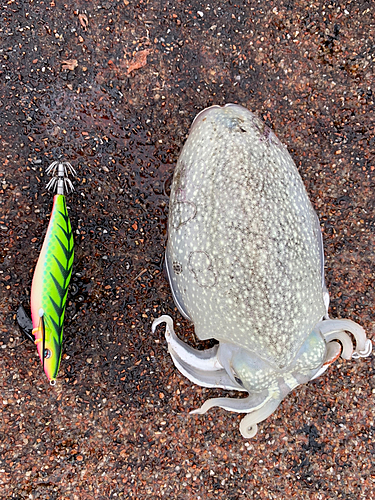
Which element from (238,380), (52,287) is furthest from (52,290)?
(238,380)

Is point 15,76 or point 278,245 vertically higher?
point 15,76

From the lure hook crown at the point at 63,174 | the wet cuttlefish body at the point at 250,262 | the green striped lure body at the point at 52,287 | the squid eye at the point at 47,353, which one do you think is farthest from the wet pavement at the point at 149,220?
the wet cuttlefish body at the point at 250,262

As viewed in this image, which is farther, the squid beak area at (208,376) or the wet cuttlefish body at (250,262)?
the squid beak area at (208,376)

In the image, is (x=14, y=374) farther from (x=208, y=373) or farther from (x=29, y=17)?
(x=29, y=17)

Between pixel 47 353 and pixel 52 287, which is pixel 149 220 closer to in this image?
pixel 52 287

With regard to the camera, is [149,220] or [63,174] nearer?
[63,174]

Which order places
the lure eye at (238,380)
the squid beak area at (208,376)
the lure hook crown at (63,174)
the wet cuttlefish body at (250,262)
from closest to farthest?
the wet cuttlefish body at (250,262) → the lure eye at (238,380) → the squid beak area at (208,376) → the lure hook crown at (63,174)

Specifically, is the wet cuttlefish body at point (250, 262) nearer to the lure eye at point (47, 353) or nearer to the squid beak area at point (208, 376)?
the squid beak area at point (208, 376)

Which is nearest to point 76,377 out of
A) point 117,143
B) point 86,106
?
point 117,143
